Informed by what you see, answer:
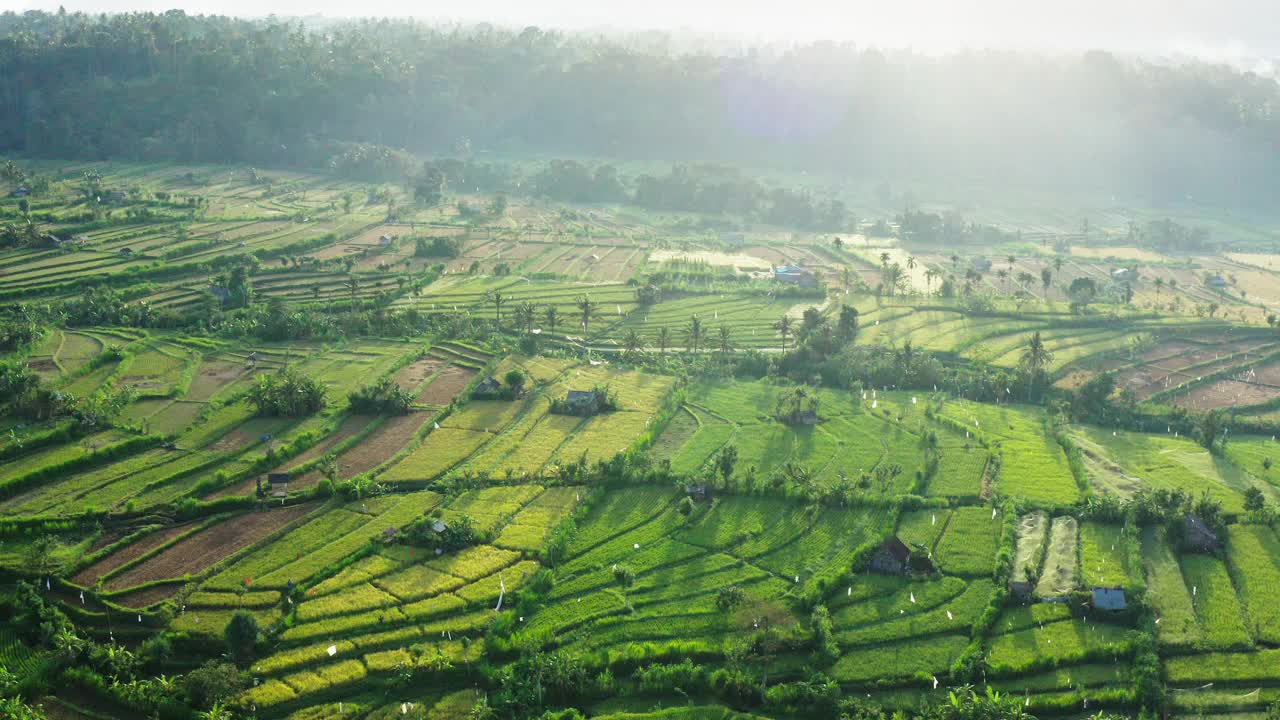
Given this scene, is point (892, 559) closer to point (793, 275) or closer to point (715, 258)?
point (793, 275)

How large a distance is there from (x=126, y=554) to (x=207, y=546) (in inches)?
99.1

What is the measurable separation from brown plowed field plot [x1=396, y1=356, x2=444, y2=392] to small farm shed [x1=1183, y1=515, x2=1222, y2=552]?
32674 millimetres

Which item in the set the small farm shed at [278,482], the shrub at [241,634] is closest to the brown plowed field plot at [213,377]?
the small farm shed at [278,482]

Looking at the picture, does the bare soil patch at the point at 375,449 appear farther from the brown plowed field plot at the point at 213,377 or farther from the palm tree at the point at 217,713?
the palm tree at the point at 217,713

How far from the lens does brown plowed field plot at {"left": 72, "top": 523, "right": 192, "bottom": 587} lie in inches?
1254

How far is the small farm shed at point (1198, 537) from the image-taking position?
3362cm

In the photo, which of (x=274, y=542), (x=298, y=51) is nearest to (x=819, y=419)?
(x=274, y=542)

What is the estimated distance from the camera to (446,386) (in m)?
48.0

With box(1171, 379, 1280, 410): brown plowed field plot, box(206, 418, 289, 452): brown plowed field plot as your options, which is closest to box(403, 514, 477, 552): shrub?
box(206, 418, 289, 452): brown plowed field plot

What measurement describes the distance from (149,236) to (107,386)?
92.7ft

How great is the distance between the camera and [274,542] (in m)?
34.0

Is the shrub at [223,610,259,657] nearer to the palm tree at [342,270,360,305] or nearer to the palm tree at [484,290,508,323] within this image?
the palm tree at [484,290,508,323]

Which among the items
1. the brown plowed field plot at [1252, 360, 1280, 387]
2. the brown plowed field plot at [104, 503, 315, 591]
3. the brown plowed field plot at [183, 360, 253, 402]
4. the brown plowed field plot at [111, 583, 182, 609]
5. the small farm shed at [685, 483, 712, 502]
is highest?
the brown plowed field plot at [183, 360, 253, 402]

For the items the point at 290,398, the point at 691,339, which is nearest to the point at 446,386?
the point at 290,398
